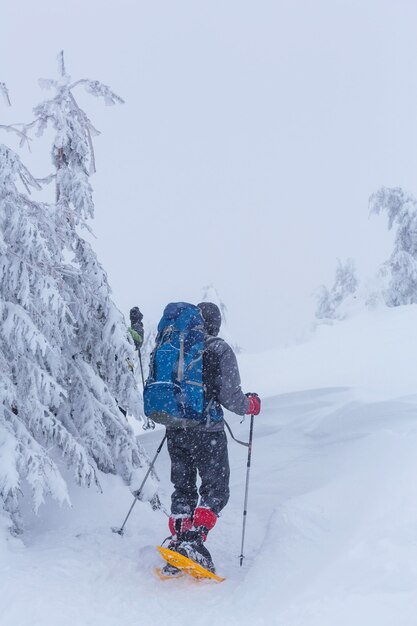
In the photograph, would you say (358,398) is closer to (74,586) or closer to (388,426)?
(388,426)

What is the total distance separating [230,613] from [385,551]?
1272mm

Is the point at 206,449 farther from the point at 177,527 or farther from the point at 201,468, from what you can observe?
the point at 177,527

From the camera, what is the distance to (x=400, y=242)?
2911cm

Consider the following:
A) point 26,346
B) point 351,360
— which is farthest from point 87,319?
point 351,360

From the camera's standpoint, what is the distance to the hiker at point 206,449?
17.4ft

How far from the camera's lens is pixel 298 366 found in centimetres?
1652

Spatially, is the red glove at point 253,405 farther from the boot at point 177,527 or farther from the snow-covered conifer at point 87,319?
the snow-covered conifer at point 87,319

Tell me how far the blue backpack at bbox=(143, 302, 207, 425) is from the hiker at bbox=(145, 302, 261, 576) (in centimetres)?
4

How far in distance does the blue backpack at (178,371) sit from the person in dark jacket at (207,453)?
0.19 metres

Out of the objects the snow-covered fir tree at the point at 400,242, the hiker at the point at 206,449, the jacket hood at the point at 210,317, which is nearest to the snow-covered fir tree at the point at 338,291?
the snow-covered fir tree at the point at 400,242

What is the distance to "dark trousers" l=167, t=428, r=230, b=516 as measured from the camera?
5.41 metres

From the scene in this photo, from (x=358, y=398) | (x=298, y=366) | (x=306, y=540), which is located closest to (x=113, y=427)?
(x=306, y=540)

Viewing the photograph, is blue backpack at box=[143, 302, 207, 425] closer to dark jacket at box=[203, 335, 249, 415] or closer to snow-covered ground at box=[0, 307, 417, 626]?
dark jacket at box=[203, 335, 249, 415]

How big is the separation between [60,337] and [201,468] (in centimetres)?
230
